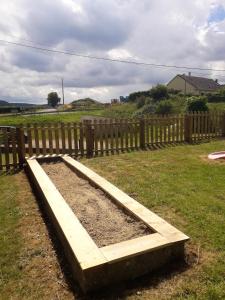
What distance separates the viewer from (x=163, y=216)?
4406 millimetres

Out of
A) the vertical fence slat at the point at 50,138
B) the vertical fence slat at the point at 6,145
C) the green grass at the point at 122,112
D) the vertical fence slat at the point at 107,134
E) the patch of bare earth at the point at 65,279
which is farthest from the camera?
the green grass at the point at 122,112

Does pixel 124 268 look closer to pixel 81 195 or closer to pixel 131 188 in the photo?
pixel 81 195

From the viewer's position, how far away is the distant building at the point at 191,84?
59.7 metres

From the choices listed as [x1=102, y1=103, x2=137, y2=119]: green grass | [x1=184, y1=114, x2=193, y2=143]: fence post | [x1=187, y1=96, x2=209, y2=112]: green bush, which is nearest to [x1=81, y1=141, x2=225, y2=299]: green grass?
[x1=184, y1=114, x2=193, y2=143]: fence post

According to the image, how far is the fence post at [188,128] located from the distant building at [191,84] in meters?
48.0

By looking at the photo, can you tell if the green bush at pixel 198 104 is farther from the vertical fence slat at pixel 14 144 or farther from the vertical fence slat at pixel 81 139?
the vertical fence slat at pixel 14 144

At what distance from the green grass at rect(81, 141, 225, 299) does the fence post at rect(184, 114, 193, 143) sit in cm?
237

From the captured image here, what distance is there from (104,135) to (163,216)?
657 cm

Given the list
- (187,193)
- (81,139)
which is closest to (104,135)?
(81,139)

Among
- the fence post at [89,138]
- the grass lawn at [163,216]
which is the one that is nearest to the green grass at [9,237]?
the grass lawn at [163,216]

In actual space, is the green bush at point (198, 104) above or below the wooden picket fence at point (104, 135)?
above

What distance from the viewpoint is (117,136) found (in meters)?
10.7

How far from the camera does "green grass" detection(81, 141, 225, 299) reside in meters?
2.96

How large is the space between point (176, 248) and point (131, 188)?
8.83 ft
